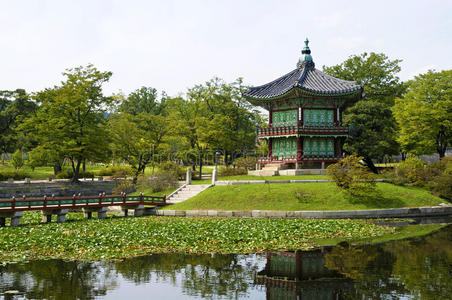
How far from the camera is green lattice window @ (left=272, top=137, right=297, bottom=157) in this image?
44375mm

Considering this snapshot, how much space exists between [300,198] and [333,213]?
121 inches

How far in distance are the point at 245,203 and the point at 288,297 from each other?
1950 cm

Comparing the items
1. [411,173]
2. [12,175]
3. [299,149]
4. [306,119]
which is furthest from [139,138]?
[411,173]

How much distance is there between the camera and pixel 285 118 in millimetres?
45781

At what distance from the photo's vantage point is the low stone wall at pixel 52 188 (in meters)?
45.1

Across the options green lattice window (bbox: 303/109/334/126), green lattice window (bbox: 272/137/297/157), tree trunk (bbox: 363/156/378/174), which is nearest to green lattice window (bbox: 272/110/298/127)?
green lattice window (bbox: 303/109/334/126)

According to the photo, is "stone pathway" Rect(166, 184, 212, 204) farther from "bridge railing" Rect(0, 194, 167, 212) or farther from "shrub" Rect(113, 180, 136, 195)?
"shrub" Rect(113, 180, 136, 195)

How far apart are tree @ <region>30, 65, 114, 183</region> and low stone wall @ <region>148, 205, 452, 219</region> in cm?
2361

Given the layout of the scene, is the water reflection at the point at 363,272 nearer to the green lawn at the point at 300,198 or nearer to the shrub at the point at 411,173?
the green lawn at the point at 300,198

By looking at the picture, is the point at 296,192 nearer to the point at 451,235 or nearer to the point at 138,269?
the point at 451,235

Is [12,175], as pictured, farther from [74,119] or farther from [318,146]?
[318,146]

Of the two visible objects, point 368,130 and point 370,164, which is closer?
point 368,130

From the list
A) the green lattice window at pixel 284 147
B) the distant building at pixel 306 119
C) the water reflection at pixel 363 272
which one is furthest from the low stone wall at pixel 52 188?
the water reflection at pixel 363 272

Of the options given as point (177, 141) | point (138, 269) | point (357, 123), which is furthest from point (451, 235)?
point (177, 141)
